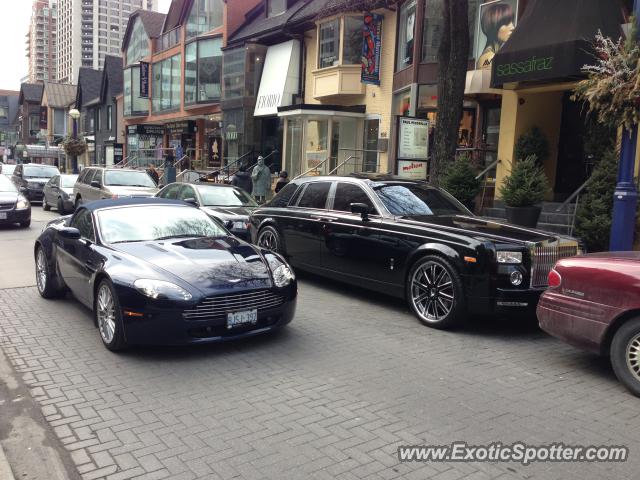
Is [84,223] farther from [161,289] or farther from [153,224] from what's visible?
[161,289]

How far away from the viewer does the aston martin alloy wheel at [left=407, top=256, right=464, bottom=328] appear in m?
6.45

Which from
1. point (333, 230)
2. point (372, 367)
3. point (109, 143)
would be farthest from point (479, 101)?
point (109, 143)

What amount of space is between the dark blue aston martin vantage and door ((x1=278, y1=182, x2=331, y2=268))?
1.98m

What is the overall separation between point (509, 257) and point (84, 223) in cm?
503

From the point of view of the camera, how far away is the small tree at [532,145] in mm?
13625

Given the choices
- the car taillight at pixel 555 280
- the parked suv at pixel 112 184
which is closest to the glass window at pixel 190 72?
the parked suv at pixel 112 184

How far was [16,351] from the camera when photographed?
5539 millimetres

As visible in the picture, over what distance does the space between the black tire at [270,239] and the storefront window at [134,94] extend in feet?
114

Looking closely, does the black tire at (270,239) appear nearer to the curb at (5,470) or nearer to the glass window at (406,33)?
the curb at (5,470)

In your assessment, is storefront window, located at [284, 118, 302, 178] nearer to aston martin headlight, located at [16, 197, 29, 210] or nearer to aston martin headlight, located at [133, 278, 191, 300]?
aston martin headlight, located at [16, 197, 29, 210]

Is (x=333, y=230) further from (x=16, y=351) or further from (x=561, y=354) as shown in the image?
(x=16, y=351)

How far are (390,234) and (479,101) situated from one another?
10.5 m

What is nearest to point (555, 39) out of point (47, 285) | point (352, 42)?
point (47, 285)

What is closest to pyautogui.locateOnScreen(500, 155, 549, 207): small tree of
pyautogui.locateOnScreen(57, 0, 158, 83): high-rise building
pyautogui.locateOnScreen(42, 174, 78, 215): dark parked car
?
pyautogui.locateOnScreen(42, 174, 78, 215): dark parked car
